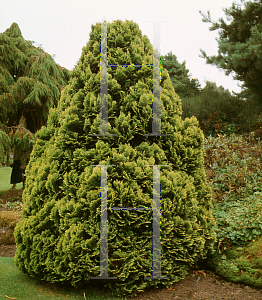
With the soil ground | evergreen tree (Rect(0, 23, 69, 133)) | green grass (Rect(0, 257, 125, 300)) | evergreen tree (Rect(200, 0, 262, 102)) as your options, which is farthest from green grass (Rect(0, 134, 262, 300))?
evergreen tree (Rect(0, 23, 69, 133))

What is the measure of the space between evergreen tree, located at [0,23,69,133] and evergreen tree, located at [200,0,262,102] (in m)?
8.03

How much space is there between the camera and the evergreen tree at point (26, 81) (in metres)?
11.2

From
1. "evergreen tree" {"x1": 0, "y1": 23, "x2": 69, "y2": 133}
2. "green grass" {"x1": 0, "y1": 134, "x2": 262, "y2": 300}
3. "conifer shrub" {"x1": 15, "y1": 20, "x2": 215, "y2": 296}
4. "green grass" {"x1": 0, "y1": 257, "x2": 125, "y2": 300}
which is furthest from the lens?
"evergreen tree" {"x1": 0, "y1": 23, "x2": 69, "y2": 133}

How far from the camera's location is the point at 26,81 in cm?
1126

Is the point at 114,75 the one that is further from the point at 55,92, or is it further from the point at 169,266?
the point at 55,92

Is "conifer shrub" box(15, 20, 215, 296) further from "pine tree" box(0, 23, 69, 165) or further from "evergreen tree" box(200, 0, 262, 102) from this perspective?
"evergreen tree" box(200, 0, 262, 102)

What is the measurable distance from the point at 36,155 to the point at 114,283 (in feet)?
7.61

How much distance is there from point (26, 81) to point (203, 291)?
10.7 meters

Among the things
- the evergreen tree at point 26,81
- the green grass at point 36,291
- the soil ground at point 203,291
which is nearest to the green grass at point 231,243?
the green grass at point 36,291

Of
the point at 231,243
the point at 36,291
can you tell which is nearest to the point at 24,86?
the point at 36,291

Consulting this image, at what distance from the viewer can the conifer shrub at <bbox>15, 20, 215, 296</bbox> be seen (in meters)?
3.21

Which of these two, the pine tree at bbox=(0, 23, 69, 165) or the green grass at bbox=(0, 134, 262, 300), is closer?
the green grass at bbox=(0, 134, 262, 300)

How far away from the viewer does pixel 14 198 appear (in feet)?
37.7

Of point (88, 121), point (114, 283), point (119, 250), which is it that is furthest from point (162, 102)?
point (114, 283)
